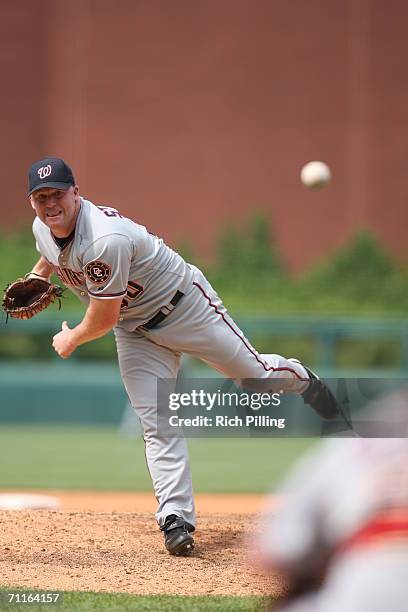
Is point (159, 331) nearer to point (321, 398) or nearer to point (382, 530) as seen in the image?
point (321, 398)

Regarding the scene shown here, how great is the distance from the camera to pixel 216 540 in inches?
190

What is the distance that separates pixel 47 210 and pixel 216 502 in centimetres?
299

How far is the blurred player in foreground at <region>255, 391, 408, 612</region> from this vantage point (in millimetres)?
1448

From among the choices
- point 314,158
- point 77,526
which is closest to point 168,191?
point 314,158

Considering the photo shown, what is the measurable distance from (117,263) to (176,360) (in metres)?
0.77

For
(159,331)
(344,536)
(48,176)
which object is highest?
(48,176)

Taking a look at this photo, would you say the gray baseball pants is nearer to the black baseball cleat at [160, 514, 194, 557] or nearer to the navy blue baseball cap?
the black baseball cleat at [160, 514, 194, 557]

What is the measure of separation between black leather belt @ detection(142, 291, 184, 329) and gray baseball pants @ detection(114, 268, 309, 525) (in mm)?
19

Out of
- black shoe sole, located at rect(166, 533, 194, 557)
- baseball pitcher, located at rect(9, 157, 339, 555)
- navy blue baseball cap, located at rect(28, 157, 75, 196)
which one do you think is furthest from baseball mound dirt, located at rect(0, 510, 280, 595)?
navy blue baseball cap, located at rect(28, 157, 75, 196)

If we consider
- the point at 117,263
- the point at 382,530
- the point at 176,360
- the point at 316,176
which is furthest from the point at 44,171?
the point at 316,176

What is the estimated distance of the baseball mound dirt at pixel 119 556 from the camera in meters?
3.86

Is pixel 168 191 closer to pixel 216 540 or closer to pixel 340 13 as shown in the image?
pixel 340 13

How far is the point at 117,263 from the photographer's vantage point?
4.17 m

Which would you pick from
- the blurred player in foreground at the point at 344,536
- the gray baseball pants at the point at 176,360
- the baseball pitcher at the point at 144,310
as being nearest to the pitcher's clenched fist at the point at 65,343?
the baseball pitcher at the point at 144,310
